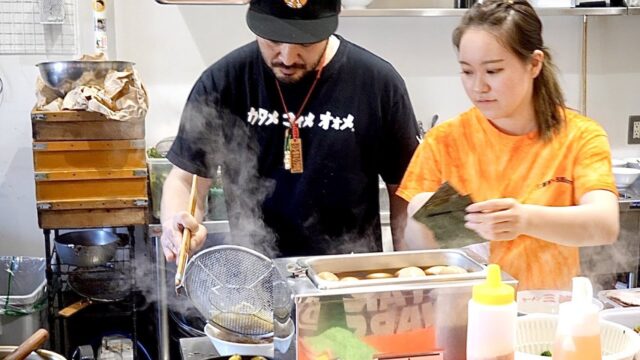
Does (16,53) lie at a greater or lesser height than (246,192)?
greater

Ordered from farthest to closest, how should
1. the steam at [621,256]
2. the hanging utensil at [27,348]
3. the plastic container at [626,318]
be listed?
the steam at [621,256]
the hanging utensil at [27,348]
the plastic container at [626,318]

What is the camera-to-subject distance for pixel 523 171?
5.67ft

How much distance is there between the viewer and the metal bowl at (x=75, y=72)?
2.94 m

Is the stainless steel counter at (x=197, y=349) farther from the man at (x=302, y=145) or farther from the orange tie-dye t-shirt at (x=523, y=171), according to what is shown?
the orange tie-dye t-shirt at (x=523, y=171)

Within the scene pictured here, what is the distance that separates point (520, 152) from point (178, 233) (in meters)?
0.81

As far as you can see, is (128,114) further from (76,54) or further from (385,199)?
(385,199)

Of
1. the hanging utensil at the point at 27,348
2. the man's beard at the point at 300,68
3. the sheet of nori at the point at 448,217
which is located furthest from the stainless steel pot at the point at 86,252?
the sheet of nori at the point at 448,217

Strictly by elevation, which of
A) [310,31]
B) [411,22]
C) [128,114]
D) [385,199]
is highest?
[411,22]

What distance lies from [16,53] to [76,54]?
27 centimetres

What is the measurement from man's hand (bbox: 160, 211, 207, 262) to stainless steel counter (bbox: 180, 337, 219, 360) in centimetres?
18

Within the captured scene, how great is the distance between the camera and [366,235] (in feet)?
6.62

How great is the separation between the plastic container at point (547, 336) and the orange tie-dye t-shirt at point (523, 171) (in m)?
0.43

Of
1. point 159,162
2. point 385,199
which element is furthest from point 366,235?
point 159,162

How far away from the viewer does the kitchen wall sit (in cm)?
359
